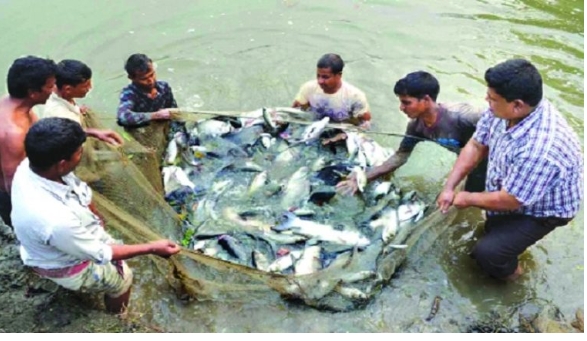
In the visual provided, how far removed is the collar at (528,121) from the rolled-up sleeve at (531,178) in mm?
208

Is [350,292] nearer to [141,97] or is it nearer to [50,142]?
[50,142]

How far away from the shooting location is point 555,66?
884cm

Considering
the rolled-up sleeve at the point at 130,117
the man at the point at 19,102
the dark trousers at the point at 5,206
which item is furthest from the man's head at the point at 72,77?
the dark trousers at the point at 5,206

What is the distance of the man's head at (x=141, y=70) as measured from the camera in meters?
6.36

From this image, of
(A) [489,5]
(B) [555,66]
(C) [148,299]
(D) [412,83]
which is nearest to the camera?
(C) [148,299]

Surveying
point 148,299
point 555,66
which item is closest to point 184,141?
point 148,299

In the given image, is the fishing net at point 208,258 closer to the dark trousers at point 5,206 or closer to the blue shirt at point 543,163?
the dark trousers at point 5,206

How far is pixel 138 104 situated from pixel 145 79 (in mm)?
371

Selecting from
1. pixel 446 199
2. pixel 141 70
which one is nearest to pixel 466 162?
pixel 446 199

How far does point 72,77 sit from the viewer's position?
5441mm

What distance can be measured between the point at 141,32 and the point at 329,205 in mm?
5555

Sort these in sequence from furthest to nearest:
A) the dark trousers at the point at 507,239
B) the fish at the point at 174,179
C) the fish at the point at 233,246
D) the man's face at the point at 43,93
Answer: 1. the fish at the point at 174,179
2. the fish at the point at 233,246
3. the dark trousers at the point at 507,239
4. the man's face at the point at 43,93

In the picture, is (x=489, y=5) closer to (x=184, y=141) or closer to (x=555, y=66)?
(x=555, y=66)

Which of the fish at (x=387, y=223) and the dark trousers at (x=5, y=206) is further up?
the dark trousers at (x=5, y=206)
